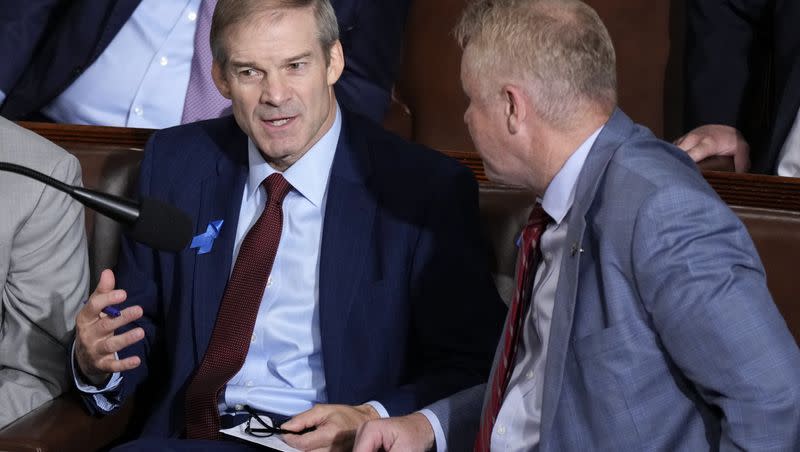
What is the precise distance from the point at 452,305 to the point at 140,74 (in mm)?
987

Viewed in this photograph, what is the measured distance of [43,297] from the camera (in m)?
1.79

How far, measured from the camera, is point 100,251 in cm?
194

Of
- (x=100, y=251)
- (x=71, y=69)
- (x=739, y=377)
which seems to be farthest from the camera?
(x=71, y=69)

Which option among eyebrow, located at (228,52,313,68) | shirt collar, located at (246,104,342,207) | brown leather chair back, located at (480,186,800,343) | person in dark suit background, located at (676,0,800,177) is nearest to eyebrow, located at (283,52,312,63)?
eyebrow, located at (228,52,313,68)

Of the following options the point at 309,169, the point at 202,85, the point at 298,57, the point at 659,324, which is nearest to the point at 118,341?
the point at 309,169

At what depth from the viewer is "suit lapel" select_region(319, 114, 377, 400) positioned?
5.57 feet

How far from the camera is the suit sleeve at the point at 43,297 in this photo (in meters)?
1.78

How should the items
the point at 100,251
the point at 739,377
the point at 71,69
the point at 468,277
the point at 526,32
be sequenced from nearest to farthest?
the point at 739,377
the point at 526,32
the point at 468,277
the point at 100,251
the point at 71,69

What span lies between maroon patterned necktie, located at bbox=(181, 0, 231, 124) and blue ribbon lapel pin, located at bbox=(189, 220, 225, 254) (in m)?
0.52

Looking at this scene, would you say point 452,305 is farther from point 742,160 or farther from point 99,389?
point 742,160

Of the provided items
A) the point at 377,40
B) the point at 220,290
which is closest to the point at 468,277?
the point at 220,290

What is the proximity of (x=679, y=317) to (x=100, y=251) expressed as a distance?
Result: 3.51 feet

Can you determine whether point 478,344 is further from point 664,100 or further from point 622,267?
point 664,100

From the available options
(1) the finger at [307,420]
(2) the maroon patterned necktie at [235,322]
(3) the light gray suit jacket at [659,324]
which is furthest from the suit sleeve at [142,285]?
(3) the light gray suit jacket at [659,324]
